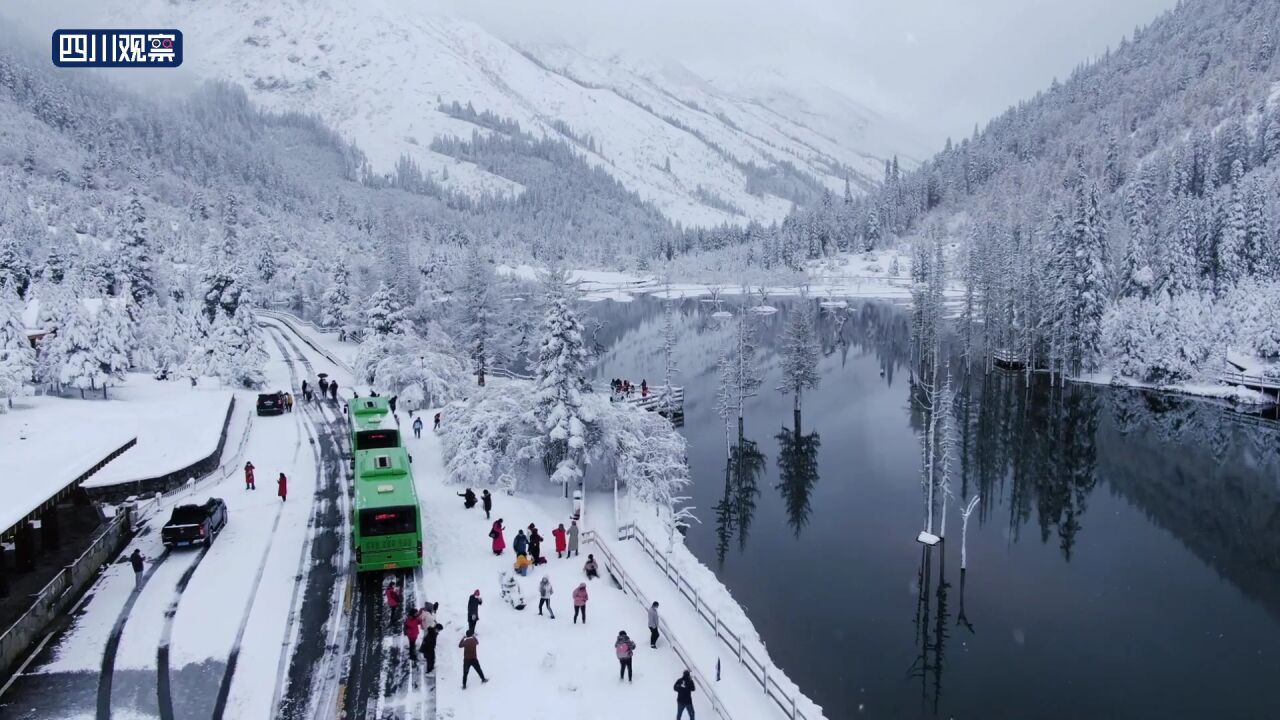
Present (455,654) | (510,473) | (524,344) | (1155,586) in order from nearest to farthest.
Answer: (455,654), (1155,586), (510,473), (524,344)

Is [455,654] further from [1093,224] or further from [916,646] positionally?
[1093,224]

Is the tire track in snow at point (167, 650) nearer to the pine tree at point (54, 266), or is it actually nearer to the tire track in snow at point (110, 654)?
the tire track in snow at point (110, 654)

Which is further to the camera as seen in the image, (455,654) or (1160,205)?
(1160,205)

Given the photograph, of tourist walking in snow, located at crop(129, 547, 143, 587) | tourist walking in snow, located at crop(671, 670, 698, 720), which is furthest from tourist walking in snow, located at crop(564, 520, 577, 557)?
tourist walking in snow, located at crop(129, 547, 143, 587)

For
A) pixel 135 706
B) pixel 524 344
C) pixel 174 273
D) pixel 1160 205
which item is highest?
pixel 1160 205

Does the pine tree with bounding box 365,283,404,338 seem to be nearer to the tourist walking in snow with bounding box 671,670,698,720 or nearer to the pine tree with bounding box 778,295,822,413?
the pine tree with bounding box 778,295,822,413

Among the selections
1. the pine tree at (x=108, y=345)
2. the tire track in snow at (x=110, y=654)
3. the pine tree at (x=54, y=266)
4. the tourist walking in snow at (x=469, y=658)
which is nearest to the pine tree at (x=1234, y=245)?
the tourist walking in snow at (x=469, y=658)

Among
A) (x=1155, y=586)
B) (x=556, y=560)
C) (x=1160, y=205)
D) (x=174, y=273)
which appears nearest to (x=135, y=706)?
(x=556, y=560)
